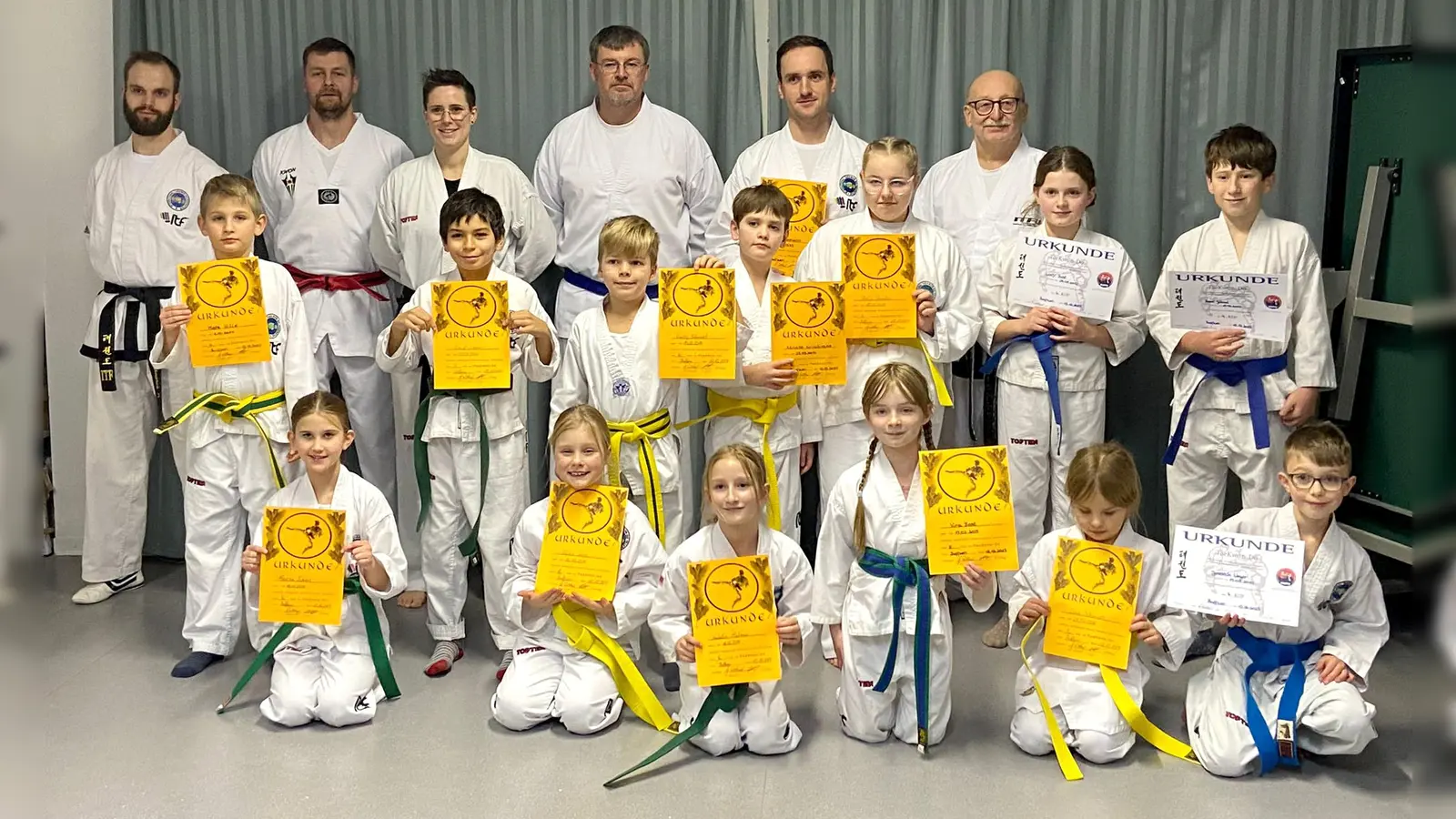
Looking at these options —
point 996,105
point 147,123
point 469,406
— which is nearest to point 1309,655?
point 996,105

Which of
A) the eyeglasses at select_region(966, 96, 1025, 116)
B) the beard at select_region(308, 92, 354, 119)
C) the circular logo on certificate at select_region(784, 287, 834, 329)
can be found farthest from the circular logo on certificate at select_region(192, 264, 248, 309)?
the eyeglasses at select_region(966, 96, 1025, 116)

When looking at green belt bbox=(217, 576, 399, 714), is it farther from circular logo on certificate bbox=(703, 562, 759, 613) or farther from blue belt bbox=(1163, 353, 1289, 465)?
blue belt bbox=(1163, 353, 1289, 465)

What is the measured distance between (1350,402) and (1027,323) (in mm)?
1130

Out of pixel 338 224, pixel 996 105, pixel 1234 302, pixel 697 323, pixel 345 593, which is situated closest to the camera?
pixel 345 593

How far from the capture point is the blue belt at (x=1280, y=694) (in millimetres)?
2969

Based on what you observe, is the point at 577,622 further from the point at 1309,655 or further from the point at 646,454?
the point at 1309,655

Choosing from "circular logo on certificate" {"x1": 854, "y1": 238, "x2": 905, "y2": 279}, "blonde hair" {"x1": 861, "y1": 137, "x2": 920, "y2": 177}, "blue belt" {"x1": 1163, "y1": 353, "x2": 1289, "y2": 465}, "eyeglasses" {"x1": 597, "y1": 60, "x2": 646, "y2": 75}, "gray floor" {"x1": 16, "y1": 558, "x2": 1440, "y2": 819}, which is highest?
"eyeglasses" {"x1": 597, "y1": 60, "x2": 646, "y2": 75}

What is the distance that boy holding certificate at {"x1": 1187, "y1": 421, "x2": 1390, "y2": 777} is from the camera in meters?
2.97

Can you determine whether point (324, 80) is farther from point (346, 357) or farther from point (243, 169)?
point (346, 357)

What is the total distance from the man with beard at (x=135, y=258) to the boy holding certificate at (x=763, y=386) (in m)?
1.76

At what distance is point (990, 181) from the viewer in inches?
161

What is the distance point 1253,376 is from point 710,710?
6.10ft

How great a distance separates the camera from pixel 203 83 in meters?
4.67

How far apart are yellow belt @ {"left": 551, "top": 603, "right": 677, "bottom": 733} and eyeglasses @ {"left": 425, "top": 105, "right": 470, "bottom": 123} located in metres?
1.73
